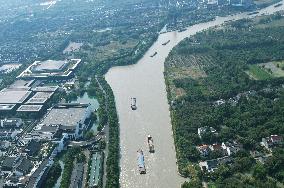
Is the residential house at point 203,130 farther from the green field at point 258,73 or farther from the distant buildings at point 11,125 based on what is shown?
the distant buildings at point 11,125

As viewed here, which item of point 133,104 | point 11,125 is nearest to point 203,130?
point 133,104

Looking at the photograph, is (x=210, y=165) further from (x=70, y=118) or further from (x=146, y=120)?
(x=70, y=118)

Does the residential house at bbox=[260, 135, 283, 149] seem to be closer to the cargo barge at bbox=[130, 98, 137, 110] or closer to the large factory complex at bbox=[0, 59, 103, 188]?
the large factory complex at bbox=[0, 59, 103, 188]

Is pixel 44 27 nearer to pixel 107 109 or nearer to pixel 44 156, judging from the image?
pixel 107 109

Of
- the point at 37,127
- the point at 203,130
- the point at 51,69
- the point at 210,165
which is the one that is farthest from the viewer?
the point at 51,69

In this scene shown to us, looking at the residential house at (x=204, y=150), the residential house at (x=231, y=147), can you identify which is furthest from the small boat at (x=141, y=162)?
the residential house at (x=231, y=147)

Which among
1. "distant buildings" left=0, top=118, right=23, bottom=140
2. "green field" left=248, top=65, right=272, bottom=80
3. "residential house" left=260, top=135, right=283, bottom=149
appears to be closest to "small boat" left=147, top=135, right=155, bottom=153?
"residential house" left=260, top=135, right=283, bottom=149
